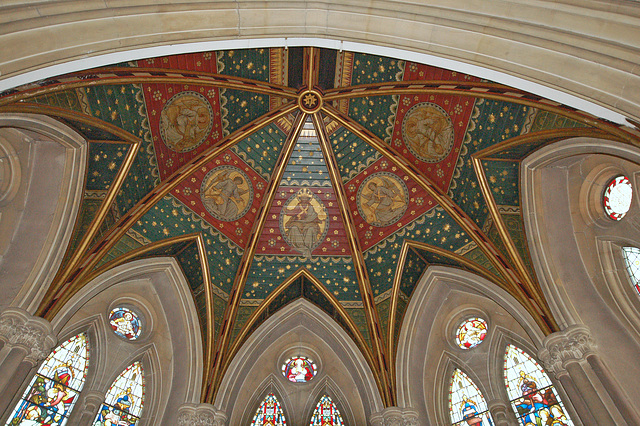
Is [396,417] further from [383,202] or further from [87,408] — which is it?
[87,408]

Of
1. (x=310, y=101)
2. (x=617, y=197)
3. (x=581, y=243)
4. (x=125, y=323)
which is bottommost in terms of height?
(x=125, y=323)

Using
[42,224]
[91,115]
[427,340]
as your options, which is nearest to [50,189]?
[42,224]

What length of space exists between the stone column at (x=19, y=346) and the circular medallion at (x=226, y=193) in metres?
4.12

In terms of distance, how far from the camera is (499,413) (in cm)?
1004

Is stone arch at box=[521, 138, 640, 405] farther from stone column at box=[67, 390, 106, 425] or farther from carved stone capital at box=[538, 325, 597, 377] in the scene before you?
stone column at box=[67, 390, 106, 425]

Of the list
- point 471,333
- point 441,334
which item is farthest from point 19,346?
point 471,333

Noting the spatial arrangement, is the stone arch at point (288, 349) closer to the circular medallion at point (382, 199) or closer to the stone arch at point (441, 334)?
the stone arch at point (441, 334)

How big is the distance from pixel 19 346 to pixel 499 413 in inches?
321

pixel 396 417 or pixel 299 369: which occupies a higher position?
pixel 299 369

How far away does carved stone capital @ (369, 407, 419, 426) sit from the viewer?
10250mm

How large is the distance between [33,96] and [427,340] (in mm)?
8618

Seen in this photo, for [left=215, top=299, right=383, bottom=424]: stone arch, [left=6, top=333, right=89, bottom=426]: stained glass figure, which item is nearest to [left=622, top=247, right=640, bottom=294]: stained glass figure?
[left=215, top=299, right=383, bottom=424]: stone arch

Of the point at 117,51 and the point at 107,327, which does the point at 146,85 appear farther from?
the point at 107,327

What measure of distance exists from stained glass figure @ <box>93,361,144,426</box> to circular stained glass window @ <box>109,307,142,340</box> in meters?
0.59
